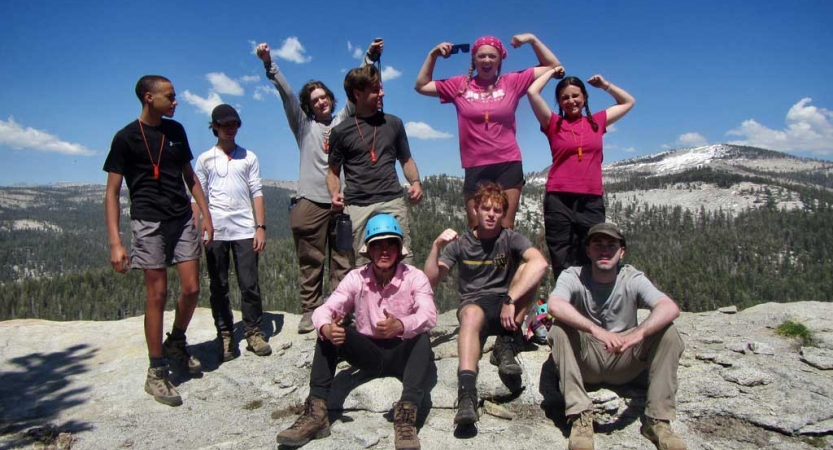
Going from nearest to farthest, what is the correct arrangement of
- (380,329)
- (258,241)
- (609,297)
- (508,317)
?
1. (380,329)
2. (609,297)
3. (508,317)
4. (258,241)

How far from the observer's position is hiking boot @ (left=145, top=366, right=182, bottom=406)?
5027 millimetres

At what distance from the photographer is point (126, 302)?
273ft

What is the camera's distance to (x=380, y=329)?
13.6 ft

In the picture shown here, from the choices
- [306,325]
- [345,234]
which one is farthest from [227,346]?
[345,234]

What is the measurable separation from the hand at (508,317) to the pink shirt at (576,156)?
4.98ft

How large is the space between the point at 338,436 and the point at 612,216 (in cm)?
18636

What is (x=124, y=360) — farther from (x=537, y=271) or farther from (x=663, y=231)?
(x=663, y=231)

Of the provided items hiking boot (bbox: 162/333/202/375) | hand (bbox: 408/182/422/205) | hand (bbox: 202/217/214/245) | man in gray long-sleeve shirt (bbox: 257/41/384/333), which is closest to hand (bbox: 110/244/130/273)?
hand (bbox: 202/217/214/245)

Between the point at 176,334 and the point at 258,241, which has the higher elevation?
the point at 258,241

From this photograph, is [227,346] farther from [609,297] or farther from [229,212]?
[609,297]

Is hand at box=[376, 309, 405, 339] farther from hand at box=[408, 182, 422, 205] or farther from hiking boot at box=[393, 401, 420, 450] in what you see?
hand at box=[408, 182, 422, 205]

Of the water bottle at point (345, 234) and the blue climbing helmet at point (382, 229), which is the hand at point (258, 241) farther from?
the blue climbing helmet at point (382, 229)

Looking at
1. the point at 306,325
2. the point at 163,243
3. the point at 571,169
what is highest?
the point at 571,169

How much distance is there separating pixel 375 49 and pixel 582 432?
4.55m
